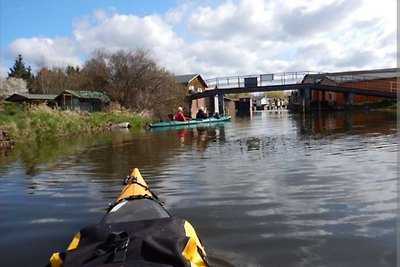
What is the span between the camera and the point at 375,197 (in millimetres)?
6145

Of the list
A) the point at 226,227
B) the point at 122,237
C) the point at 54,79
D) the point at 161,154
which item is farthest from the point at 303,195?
the point at 54,79

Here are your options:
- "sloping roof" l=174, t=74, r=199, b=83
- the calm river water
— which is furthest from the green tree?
the calm river water

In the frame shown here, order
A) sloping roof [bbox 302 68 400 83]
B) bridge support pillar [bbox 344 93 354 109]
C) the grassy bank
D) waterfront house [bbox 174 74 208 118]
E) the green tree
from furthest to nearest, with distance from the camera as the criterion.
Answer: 1. the green tree
2. sloping roof [bbox 302 68 400 83]
3. waterfront house [bbox 174 74 208 118]
4. bridge support pillar [bbox 344 93 354 109]
5. the grassy bank

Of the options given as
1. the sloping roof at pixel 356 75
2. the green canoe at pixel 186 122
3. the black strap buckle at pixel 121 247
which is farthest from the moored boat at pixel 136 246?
the sloping roof at pixel 356 75

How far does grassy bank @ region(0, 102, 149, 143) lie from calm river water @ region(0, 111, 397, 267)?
9059 mm

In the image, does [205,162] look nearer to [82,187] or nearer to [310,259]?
[82,187]

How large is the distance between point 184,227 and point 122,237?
0.50 metres

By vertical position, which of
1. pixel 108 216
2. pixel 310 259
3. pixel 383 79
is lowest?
pixel 310 259

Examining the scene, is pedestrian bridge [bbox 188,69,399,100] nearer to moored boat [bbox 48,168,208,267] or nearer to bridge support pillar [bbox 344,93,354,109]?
bridge support pillar [bbox 344,93,354,109]

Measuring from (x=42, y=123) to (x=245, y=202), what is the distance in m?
19.1

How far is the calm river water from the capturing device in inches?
168

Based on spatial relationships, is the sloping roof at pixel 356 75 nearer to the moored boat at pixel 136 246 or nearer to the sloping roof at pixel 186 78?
the sloping roof at pixel 186 78

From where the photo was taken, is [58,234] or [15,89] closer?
[58,234]

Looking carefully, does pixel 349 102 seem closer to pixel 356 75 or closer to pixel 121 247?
pixel 356 75
